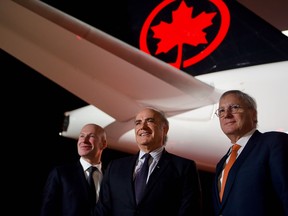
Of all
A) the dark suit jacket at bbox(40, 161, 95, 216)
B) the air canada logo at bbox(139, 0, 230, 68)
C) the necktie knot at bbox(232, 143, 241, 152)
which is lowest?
the dark suit jacket at bbox(40, 161, 95, 216)

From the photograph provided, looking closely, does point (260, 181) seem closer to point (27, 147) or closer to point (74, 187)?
point (74, 187)

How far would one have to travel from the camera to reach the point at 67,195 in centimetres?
245

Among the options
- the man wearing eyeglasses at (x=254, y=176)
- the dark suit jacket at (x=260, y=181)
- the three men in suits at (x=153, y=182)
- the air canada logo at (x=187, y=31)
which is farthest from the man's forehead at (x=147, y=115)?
the air canada logo at (x=187, y=31)

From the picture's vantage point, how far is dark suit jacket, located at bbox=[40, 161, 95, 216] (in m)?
2.40

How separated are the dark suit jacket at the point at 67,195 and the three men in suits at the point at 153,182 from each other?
28 centimetres

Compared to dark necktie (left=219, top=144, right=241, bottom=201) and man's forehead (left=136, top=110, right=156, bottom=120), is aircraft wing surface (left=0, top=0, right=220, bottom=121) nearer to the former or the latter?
man's forehead (left=136, top=110, right=156, bottom=120)

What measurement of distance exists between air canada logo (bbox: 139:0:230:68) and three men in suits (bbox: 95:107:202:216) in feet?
5.90

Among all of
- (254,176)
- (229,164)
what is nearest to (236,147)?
(229,164)

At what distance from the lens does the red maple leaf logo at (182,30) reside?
3844mm

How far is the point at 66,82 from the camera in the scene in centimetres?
314

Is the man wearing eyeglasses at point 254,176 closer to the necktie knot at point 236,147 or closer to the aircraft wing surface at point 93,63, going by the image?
the necktie knot at point 236,147

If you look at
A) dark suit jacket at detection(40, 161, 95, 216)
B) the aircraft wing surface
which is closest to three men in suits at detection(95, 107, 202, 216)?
dark suit jacket at detection(40, 161, 95, 216)

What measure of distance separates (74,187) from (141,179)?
70 centimetres

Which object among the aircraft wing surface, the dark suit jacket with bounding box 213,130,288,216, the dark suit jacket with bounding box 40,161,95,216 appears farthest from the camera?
the aircraft wing surface
